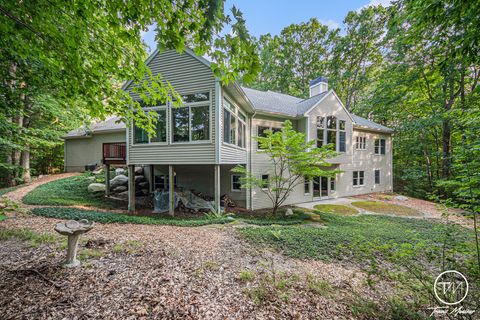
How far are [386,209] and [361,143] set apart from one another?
6240mm

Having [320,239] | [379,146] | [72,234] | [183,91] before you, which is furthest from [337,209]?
[72,234]

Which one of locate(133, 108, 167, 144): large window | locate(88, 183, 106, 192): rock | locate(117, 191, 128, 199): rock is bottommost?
locate(117, 191, 128, 199): rock

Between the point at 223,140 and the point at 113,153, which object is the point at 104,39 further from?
the point at 113,153

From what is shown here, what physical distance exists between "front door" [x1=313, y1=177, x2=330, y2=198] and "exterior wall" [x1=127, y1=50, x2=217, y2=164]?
27.2 ft

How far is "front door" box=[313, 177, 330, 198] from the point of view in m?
13.0

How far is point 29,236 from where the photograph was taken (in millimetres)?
4203

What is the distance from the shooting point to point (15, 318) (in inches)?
79.0

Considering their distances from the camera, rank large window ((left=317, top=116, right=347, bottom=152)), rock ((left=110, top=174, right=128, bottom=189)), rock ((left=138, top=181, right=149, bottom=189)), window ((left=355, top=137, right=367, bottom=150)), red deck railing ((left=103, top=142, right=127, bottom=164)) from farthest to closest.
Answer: window ((left=355, top=137, right=367, bottom=150)) < large window ((left=317, top=116, right=347, bottom=152)) < rock ((left=138, top=181, right=149, bottom=189)) < rock ((left=110, top=174, right=128, bottom=189)) < red deck railing ((left=103, top=142, right=127, bottom=164))

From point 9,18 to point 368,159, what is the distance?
19127 millimetres

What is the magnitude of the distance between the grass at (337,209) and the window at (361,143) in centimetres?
645

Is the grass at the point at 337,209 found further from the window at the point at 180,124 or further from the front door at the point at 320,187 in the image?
the window at the point at 180,124

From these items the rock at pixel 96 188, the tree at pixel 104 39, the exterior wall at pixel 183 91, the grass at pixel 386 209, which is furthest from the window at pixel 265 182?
the rock at pixel 96 188

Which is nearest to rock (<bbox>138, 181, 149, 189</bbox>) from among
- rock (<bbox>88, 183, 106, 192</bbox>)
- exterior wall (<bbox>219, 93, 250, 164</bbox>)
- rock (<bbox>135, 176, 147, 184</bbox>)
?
rock (<bbox>135, 176, 147, 184</bbox>)

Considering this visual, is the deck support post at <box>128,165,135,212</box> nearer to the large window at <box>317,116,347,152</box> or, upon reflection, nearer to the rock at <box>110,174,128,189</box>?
the rock at <box>110,174,128,189</box>
